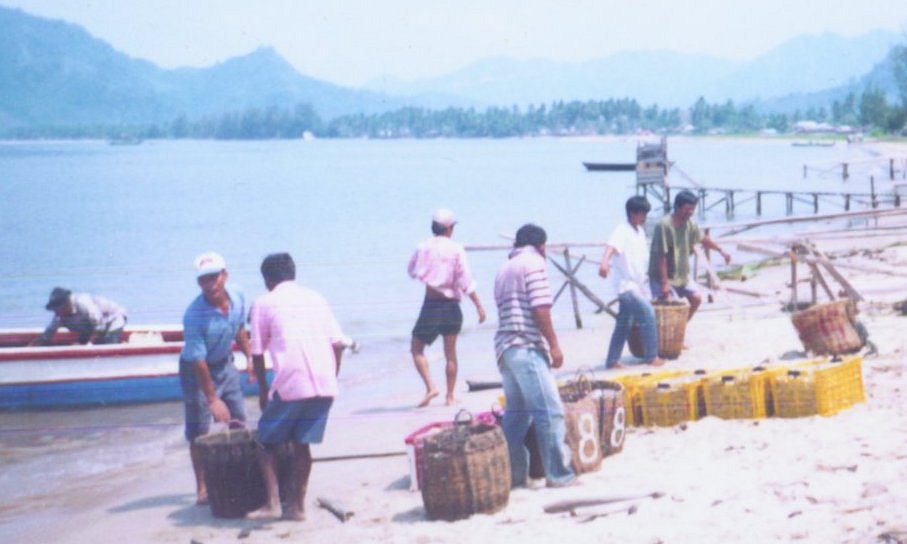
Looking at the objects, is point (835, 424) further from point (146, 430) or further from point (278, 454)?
point (146, 430)

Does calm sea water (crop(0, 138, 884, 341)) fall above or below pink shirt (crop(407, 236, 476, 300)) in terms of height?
below

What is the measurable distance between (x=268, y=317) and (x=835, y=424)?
4.02m

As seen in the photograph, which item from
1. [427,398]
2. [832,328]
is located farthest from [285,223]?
[832,328]

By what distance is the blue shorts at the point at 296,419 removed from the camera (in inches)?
259

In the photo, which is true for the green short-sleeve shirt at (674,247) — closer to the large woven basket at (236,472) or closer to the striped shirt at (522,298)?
the striped shirt at (522,298)

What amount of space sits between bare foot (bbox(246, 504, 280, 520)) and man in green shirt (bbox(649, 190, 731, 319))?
4743 mm

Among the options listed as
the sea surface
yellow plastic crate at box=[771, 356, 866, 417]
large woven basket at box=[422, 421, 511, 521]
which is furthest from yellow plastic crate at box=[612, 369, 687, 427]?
the sea surface

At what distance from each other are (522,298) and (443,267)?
2.67m

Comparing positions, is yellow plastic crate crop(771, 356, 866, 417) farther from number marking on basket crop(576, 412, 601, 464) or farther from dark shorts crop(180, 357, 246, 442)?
dark shorts crop(180, 357, 246, 442)

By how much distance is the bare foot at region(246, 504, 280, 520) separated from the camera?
23.0 feet

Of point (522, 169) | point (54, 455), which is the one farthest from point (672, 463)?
point (522, 169)

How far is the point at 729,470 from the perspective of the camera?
6898 millimetres

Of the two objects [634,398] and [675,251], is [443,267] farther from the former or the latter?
[675,251]

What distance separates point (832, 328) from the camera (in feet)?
32.3
